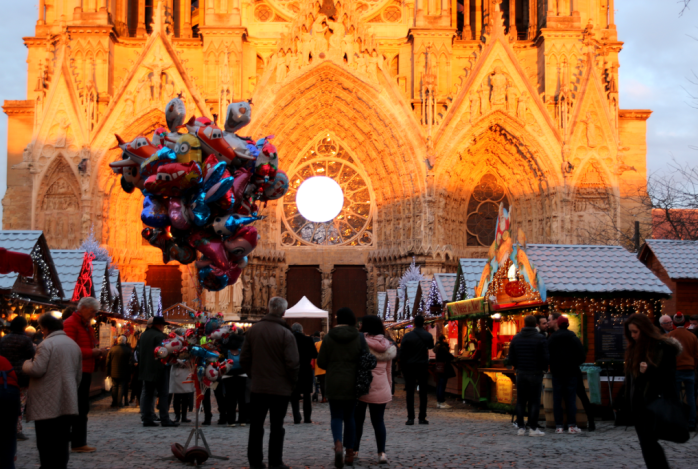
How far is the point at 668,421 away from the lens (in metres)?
5.38

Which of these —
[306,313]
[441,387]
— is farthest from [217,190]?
[306,313]

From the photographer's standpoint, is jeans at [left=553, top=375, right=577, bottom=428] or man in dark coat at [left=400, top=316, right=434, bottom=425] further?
man in dark coat at [left=400, top=316, right=434, bottom=425]


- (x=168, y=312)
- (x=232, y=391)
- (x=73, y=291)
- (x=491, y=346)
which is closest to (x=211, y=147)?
(x=232, y=391)

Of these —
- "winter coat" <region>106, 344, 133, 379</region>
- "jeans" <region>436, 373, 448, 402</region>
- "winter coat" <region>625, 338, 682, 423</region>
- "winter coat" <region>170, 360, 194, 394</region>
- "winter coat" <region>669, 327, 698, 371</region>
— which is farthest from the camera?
"jeans" <region>436, 373, 448, 402</region>

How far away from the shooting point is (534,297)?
1185 centimetres

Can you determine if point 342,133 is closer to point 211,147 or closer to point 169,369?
point 169,369

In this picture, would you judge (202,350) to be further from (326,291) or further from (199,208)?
(326,291)

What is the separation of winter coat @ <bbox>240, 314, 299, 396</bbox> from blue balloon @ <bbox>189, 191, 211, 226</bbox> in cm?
199

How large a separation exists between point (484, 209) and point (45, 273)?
20.9m

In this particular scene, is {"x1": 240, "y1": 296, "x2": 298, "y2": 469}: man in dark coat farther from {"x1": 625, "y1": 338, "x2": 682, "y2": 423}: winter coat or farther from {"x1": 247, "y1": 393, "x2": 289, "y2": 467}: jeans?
{"x1": 625, "y1": 338, "x2": 682, "y2": 423}: winter coat

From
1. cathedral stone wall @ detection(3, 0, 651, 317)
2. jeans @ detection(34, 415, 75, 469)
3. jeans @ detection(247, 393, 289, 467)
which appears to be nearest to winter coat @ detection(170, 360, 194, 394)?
jeans @ detection(247, 393, 289, 467)

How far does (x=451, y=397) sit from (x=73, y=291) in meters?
8.07

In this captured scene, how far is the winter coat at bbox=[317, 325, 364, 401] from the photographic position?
7.39 metres

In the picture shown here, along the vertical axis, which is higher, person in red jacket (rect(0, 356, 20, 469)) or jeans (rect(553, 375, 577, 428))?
person in red jacket (rect(0, 356, 20, 469))
